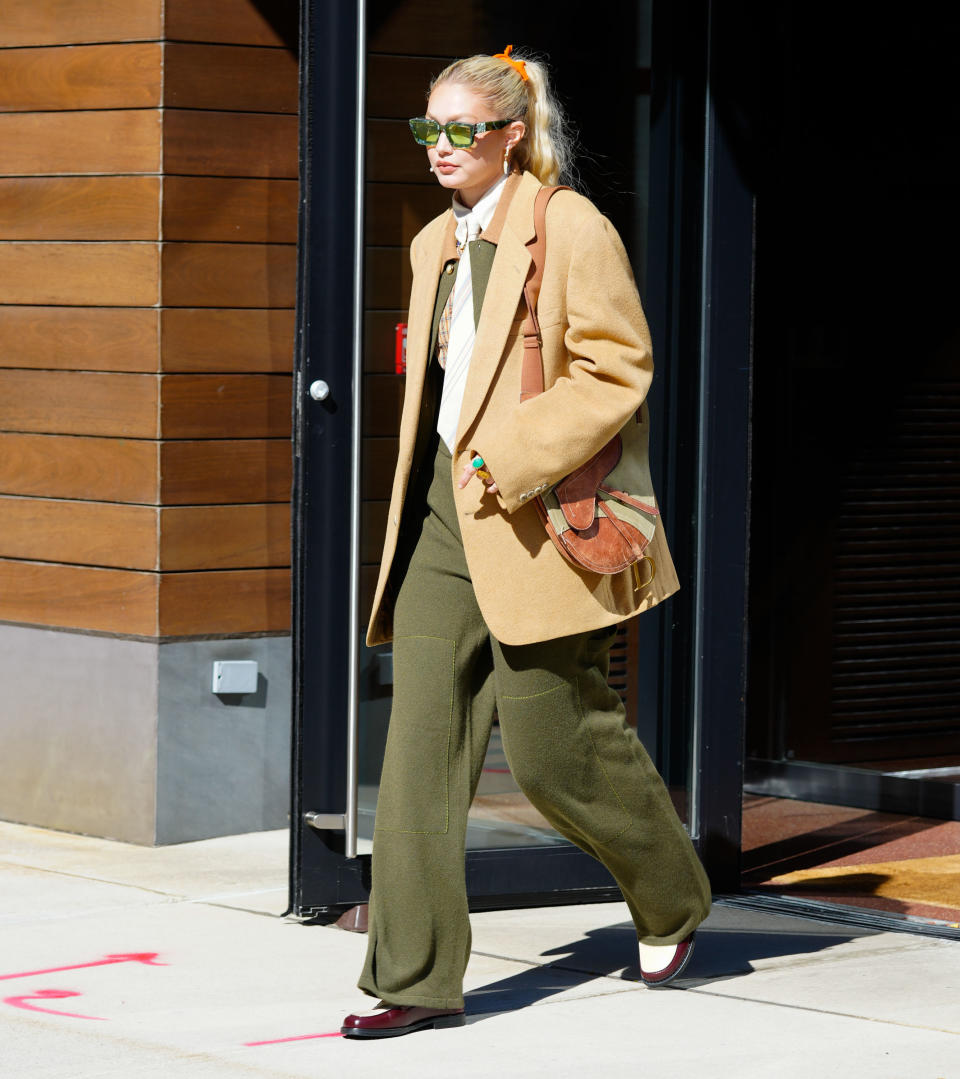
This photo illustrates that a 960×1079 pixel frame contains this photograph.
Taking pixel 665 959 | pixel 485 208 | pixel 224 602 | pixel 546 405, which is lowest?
pixel 665 959

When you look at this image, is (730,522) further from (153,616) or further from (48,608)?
(48,608)

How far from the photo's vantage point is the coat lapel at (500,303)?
4.19 meters

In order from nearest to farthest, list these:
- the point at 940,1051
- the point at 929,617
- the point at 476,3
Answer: the point at 940,1051, the point at 476,3, the point at 929,617

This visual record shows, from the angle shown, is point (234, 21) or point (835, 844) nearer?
point (234, 21)

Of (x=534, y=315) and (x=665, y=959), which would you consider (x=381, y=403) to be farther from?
(x=665, y=959)

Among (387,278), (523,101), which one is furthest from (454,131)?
(387,278)

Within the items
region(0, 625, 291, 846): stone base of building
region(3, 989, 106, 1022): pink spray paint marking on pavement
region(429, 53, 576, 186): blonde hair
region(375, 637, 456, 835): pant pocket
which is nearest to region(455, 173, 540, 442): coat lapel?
region(429, 53, 576, 186): blonde hair

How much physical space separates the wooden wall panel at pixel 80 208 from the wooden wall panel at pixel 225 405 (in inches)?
17.1

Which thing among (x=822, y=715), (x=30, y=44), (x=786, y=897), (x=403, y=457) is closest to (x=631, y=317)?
(x=403, y=457)

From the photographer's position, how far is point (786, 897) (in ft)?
18.6

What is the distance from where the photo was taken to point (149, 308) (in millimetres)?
6098

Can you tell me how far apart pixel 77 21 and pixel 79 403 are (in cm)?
109

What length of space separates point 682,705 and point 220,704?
4.61 feet

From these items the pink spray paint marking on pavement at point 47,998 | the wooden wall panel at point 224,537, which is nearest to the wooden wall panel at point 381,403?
the wooden wall panel at point 224,537
